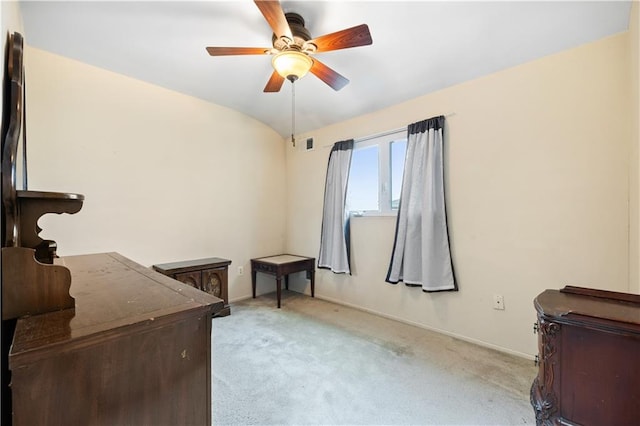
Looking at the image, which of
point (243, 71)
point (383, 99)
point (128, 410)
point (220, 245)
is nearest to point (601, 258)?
point (383, 99)

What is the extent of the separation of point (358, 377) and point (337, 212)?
73.5 inches

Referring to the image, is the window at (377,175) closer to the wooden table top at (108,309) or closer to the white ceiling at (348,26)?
the white ceiling at (348,26)

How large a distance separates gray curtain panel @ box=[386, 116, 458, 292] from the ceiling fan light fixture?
1360mm

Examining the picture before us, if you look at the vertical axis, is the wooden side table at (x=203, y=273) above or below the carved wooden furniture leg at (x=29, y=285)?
below

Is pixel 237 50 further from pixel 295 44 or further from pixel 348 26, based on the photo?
pixel 348 26

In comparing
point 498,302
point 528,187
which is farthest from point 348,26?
point 498,302

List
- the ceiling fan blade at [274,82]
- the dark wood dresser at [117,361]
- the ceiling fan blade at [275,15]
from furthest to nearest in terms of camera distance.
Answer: the ceiling fan blade at [274,82] < the ceiling fan blade at [275,15] < the dark wood dresser at [117,361]

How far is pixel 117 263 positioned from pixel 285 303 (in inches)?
90.4

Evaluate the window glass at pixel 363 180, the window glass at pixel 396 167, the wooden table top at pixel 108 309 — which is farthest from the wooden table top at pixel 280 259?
the wooden table top at pixel 108 309

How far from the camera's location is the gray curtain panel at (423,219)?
8.68 feet

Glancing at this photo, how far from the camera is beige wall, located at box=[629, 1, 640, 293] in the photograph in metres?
1.60

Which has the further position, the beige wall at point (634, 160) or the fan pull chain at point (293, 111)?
the fan pull chain at point (293, 111)

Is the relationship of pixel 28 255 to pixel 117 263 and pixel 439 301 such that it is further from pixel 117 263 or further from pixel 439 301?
pixel 439 301

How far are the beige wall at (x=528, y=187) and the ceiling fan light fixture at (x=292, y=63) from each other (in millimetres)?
1446
